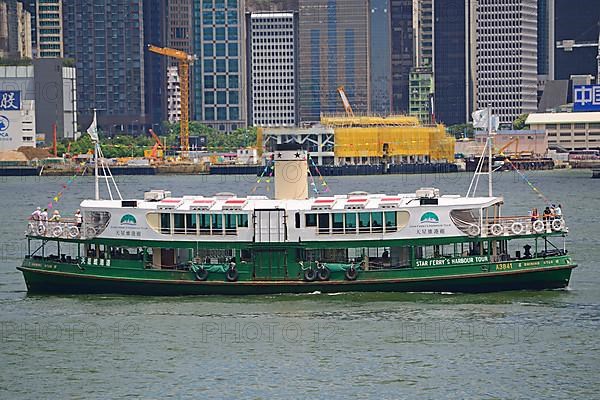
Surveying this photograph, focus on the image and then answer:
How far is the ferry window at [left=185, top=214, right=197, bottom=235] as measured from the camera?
145 ft

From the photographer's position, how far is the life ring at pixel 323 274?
43594 millimetres

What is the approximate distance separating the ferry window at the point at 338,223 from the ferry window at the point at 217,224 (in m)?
3.35

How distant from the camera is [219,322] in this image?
40656 mm

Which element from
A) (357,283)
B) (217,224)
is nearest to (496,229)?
(357,283)

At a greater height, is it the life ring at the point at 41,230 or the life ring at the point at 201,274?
the life ring at the point at 41,230

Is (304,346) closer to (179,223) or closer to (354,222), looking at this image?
(354,222)

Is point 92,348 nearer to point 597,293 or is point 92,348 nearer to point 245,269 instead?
point 245,269

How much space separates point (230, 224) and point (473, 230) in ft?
23.7

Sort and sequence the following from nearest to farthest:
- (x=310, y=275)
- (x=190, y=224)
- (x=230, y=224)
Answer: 1. (x=310, y=275)
2. (x=230, y=224)
3. (x=190, y=224)

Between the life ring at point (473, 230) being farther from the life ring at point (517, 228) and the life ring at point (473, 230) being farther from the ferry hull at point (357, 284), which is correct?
the ferry hull at point (357, 284)

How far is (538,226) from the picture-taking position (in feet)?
144

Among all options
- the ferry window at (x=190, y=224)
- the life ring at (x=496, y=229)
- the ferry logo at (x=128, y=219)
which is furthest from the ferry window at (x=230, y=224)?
the life ring at (x=496, y=229)

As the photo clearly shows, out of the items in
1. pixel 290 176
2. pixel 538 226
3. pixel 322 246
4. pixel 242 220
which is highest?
pixel 290 176

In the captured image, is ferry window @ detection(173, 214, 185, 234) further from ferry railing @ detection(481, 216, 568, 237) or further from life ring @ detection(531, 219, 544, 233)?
life ring @ detection(531, 219, 544, 233)
